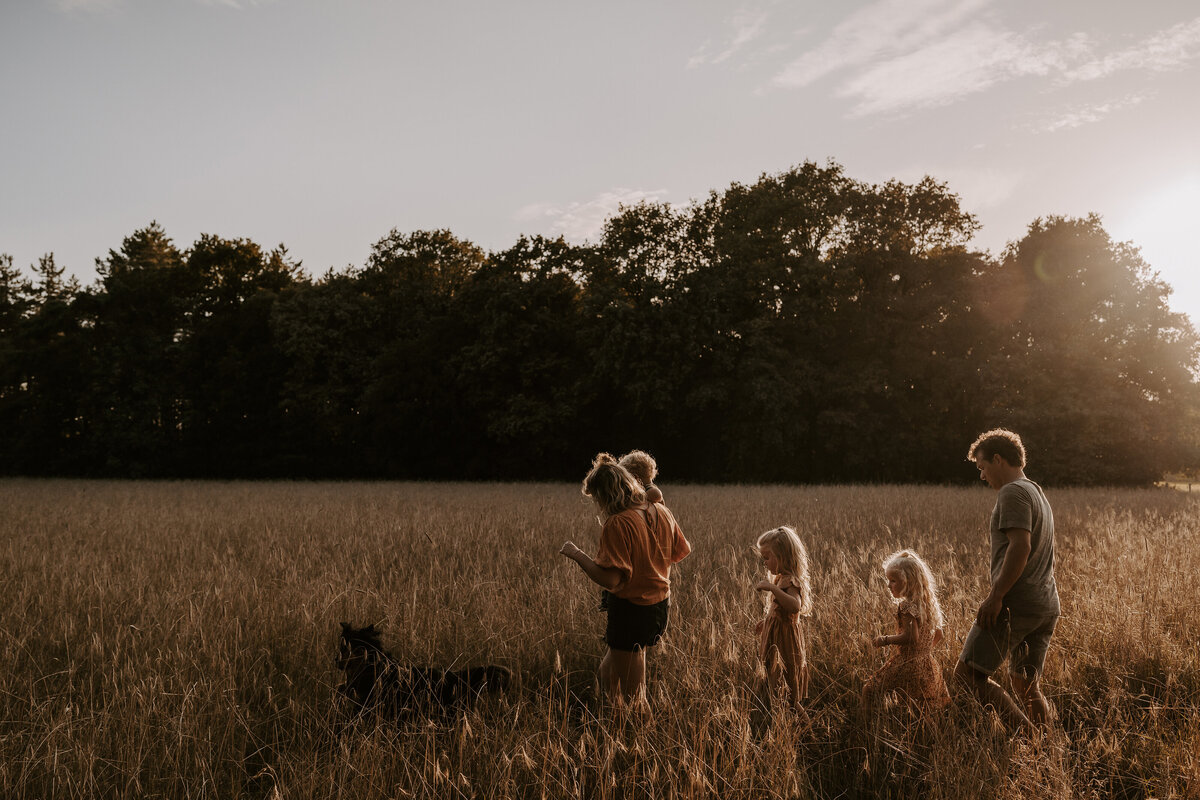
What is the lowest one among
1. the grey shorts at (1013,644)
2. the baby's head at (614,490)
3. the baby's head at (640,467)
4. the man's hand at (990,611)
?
the grey shorts at (1013,644)

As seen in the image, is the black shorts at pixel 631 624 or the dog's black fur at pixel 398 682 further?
the dog's black fur at pixel 398 682

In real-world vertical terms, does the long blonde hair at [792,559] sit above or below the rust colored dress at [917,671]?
above

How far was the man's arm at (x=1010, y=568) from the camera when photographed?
3.78 m

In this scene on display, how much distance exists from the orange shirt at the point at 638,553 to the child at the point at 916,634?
1.23m

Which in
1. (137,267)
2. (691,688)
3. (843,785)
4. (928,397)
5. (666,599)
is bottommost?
(843,785)

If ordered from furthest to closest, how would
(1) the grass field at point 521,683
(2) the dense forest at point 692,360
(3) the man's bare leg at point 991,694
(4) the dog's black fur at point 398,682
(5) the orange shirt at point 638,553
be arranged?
(2) the dense forest at point 692,360 → (4) the dog's black fur at point 398,682 → (3) the man's bare leg at point 991,694 → (5) the orange shirt at point 638,553 → (1) the grass field at point 521,683

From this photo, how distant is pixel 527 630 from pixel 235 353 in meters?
38.6

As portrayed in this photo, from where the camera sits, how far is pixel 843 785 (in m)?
3.56

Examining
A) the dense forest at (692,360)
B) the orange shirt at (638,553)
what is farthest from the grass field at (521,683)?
the dense forest at (692,360)

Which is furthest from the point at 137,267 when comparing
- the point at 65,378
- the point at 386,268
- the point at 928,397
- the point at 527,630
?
the point at 527,630

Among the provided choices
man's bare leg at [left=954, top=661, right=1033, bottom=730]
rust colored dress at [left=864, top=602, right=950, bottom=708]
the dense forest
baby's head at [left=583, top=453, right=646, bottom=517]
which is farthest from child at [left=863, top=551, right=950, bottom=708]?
the dense forest

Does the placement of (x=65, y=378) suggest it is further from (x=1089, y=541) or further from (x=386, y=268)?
(x=1089, y=541)

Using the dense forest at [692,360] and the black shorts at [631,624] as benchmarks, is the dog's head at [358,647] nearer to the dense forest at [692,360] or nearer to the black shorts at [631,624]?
the black shorts at [631,624]

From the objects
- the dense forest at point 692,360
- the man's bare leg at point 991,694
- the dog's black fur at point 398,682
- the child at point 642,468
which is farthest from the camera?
the dense forest at point 692,360
